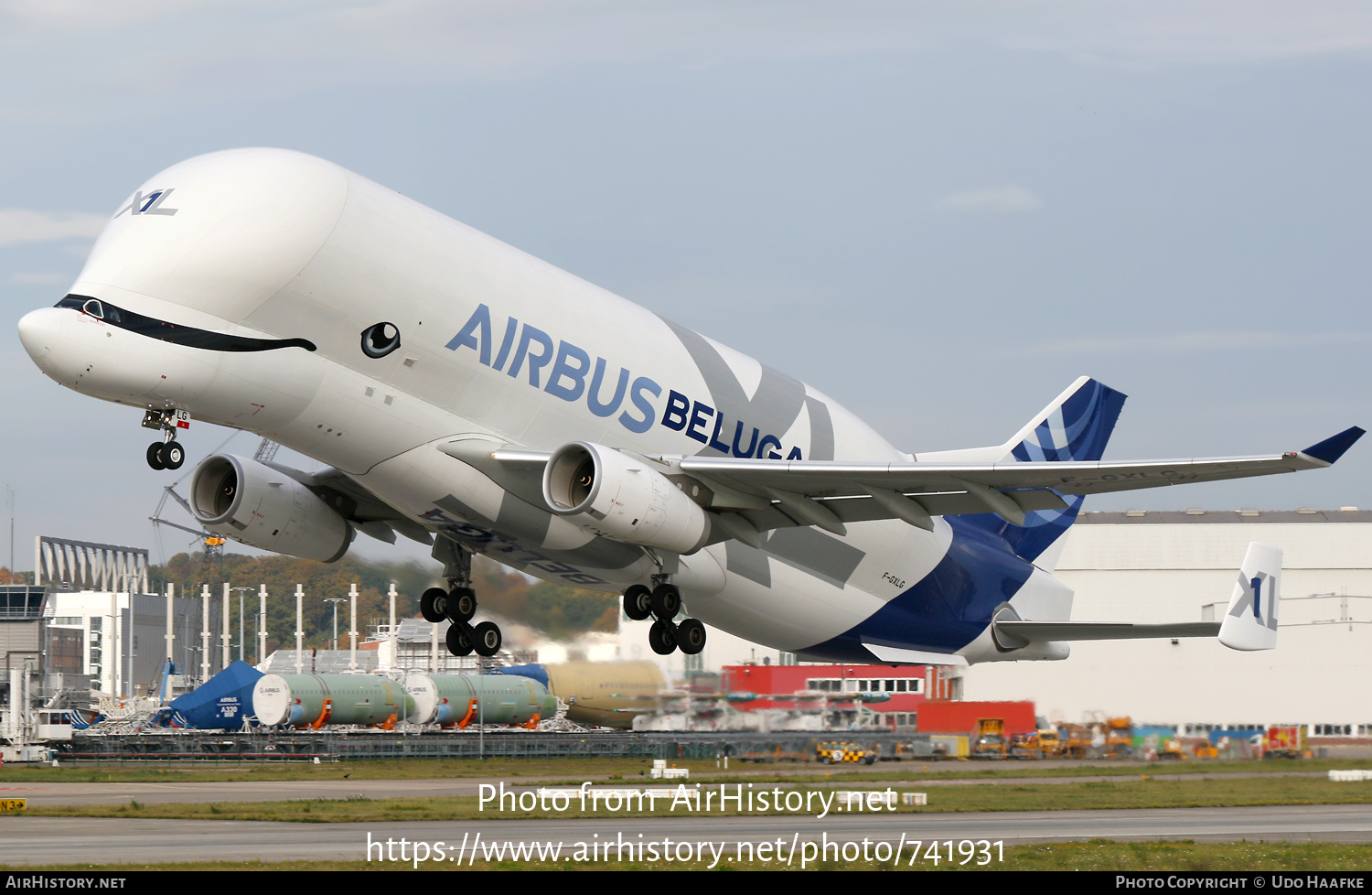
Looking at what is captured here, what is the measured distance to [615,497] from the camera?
22.1m

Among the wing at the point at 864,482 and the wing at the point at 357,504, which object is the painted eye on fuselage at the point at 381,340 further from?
the wing at the point at 357,504

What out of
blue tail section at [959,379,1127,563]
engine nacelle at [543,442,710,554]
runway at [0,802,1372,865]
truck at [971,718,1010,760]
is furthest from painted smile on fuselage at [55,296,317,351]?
truck at [971,718,1010,760]

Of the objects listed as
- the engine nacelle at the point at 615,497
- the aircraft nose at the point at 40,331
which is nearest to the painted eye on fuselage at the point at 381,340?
the engine nacelle at the point at 615,497

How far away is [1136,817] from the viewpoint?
119 feet

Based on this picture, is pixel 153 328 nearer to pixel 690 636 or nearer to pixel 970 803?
pixel 690 636

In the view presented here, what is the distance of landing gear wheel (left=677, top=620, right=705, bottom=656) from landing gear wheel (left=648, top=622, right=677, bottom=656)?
0.53ft

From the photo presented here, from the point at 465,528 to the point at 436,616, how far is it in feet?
14.5

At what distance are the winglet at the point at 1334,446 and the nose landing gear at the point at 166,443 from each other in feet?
50.0

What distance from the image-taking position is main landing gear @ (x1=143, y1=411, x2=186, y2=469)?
69.3 feet

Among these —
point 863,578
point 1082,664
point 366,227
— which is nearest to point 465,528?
point 366,227

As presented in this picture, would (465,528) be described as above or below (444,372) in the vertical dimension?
below

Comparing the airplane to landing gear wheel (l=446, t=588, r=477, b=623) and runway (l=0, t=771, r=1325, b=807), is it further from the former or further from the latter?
runway (l=0, t=771, r=1325, b=807)

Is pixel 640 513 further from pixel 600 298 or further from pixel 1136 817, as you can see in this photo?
pixel 1136 817

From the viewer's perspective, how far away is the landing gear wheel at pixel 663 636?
24.8m
